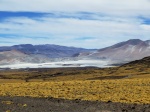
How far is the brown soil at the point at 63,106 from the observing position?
2204cm

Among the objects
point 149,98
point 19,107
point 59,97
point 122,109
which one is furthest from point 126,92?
point 19,107

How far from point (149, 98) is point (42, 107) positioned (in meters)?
8.38

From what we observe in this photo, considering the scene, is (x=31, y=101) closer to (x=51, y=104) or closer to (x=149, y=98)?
(x=51, y=104)

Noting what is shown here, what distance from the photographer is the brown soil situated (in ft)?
72.3

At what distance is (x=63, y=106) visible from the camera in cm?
2373

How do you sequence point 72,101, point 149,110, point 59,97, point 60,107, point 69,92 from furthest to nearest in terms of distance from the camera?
point 69,92 → point 59,97 → point 72,101 → point 60,107 → point 149,110

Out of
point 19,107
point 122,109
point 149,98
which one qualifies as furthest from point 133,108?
point 19,107

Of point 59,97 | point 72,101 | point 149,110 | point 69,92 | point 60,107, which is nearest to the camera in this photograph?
point 149,110

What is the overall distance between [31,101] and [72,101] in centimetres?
A: 331

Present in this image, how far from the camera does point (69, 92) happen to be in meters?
31.4

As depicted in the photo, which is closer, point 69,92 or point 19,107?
point 19,107

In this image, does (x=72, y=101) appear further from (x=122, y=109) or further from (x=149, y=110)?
(x=149, y=110)

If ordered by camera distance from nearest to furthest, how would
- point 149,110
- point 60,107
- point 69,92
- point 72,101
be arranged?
point 149,110 → point 60,107 → point 72,101 → point 69,92

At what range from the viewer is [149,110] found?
2106cm
